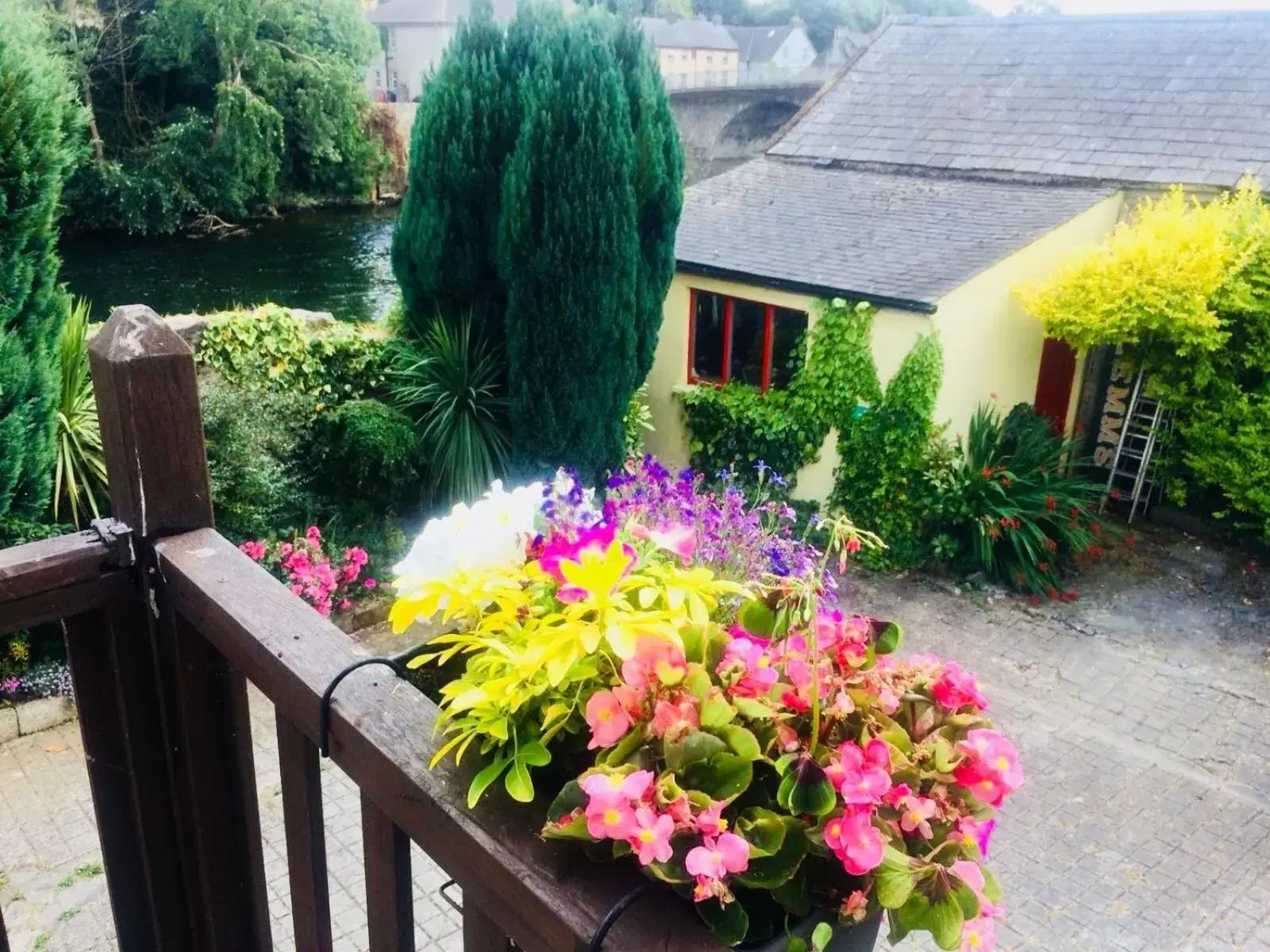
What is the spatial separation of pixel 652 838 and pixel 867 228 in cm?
1070

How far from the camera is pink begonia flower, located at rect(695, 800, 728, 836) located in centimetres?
84

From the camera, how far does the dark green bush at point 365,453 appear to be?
782 cm

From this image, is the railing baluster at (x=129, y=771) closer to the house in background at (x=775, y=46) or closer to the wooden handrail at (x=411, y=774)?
the wooden handrail at (x=411, y=774)

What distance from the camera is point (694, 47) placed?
6400cm

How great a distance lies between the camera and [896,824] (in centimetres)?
94

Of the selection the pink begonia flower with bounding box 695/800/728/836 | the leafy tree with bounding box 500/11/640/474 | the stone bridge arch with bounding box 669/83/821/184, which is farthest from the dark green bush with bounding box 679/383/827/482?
the stone bridge arch with bounding box 669/83/821/184

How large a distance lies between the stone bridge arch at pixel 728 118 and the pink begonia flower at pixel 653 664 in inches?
1110

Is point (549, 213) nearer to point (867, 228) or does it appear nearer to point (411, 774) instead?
point (867, 228)

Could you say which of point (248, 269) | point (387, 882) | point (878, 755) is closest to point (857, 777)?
point (878, 755)

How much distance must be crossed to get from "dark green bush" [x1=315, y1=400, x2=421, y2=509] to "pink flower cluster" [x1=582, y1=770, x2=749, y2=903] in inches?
284

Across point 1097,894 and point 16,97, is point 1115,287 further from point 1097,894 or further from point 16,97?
point 16,97

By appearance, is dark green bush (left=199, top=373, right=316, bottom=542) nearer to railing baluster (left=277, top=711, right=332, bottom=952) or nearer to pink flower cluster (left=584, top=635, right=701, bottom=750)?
railing baluster (left=277, top=711, right=332, bottom=952)

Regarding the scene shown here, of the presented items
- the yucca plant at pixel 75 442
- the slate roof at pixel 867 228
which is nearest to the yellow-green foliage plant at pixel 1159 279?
the slate roof at pixel 867 228

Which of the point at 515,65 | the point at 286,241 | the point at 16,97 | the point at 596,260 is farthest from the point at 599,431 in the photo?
the point at 286,241
